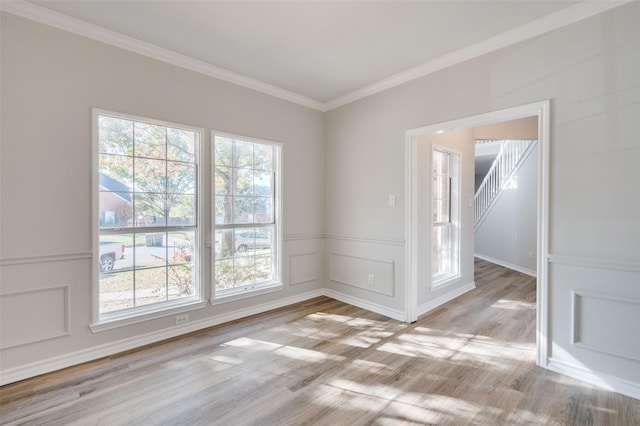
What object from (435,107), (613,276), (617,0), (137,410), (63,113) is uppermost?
(617,0)

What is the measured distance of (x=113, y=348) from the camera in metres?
2.60

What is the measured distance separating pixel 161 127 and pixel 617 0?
387 cm

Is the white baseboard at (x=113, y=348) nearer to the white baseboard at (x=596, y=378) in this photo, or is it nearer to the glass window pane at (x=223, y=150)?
the glass window pane at (x=223, y=150)

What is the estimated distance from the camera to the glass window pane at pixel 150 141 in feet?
9.07

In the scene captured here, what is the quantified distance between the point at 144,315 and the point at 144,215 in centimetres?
97

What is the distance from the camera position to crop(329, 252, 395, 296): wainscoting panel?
355 centimetres

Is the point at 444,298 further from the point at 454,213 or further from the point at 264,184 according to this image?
the point at 264,184

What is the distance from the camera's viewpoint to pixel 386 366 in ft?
7.95

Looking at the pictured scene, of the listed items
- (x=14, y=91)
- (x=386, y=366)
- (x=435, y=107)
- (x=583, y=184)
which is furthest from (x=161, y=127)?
(x=583, y=184)

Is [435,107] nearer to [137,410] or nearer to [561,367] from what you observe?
[561,367]

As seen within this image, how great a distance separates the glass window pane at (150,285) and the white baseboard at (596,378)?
3.58 metres

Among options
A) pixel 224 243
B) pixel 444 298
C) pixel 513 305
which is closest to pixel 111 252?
pixel 224 243

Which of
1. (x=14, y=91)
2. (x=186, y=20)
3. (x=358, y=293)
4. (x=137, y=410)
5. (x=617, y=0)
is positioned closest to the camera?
(x=137, y=410)

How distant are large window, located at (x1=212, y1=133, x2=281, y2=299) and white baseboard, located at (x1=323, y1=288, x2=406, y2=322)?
2.99 feet
